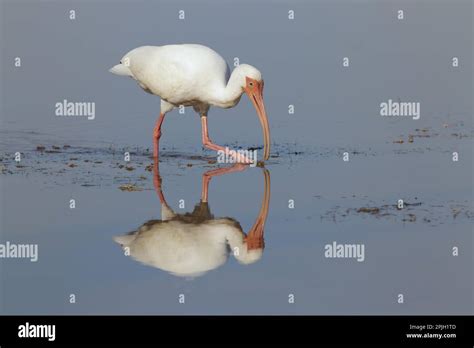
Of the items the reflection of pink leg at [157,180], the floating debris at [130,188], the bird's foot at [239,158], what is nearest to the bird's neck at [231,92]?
the bird's foot at [239,158]

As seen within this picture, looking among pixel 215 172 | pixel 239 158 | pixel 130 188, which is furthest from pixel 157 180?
pixel 239 158

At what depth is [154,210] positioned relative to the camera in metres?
11.1

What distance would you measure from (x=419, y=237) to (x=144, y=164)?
14.2 feet

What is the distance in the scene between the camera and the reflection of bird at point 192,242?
9555 mm

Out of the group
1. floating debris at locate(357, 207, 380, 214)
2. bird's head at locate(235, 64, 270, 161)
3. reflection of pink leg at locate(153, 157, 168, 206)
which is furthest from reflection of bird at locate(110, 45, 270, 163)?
floating debris at locate(357, 207, 380, 214)

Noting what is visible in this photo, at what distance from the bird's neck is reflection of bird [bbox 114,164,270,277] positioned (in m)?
2.24

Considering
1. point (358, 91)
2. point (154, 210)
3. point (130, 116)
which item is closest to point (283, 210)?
point (154, 210)

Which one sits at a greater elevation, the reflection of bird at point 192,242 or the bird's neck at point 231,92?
the bird's neck at point 231,92

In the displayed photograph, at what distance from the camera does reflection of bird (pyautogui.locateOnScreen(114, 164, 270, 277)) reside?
955 cm

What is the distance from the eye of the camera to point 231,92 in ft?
42.4

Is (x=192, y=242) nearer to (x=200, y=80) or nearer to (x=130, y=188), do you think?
(x=130, y=188)

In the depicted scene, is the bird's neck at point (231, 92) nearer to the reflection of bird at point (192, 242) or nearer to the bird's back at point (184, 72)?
the bird's back at point (184, 72)

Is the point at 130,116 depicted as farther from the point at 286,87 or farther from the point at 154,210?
the point at 154,210

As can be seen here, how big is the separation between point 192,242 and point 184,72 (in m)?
3.66
